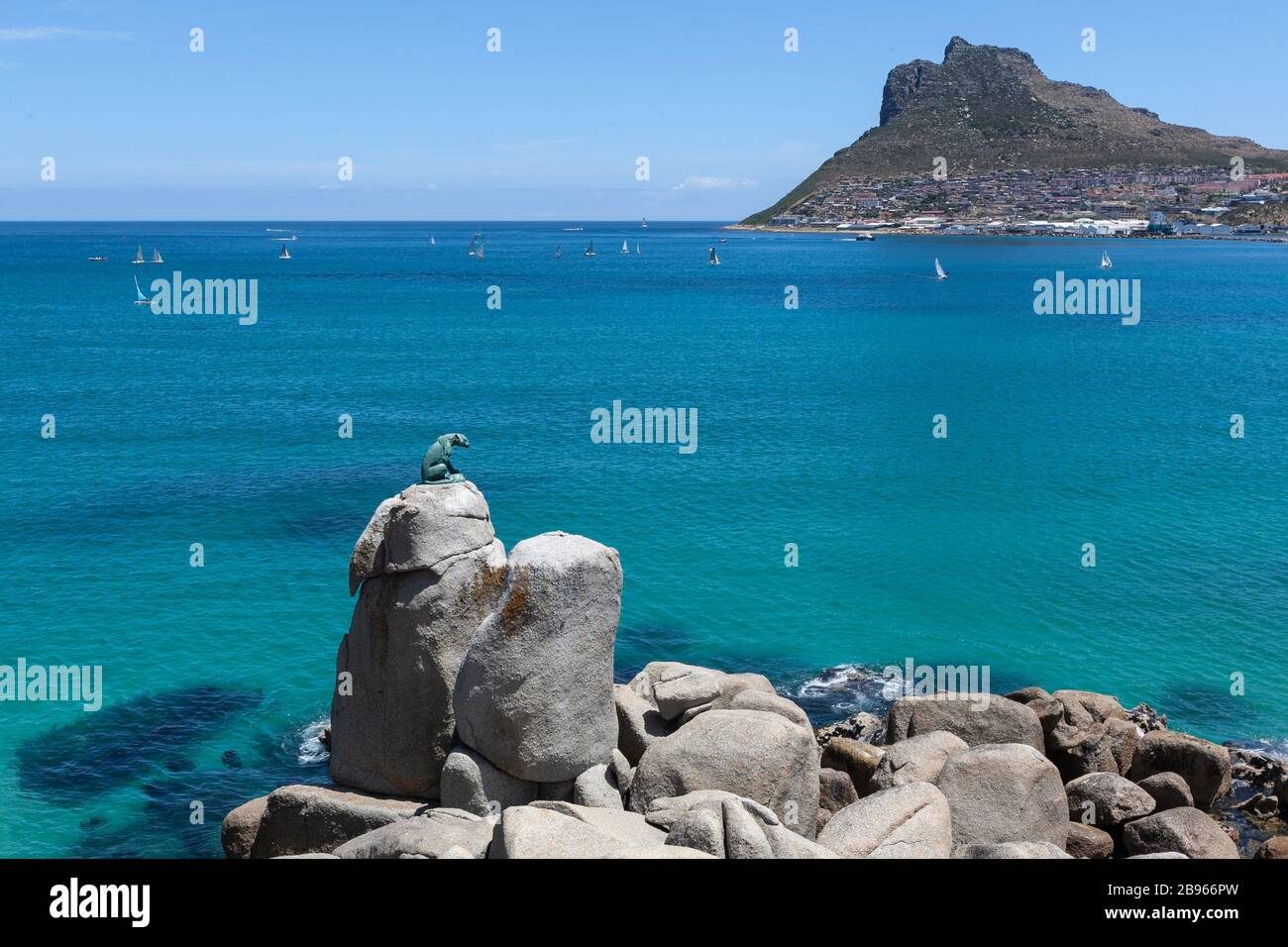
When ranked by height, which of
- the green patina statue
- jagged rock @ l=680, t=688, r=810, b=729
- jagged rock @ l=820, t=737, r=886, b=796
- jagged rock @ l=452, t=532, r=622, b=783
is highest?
the green patina statue

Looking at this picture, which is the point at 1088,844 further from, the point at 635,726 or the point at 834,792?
the point at 635,726

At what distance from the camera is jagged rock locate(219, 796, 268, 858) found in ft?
69.4

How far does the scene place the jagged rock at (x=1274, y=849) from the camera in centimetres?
2134

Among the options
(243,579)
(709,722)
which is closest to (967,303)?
(243,579)

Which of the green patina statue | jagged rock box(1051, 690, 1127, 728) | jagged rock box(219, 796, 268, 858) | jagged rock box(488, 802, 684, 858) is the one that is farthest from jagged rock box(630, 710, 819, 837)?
jagged rock box(1051, 690, 1127, 728)

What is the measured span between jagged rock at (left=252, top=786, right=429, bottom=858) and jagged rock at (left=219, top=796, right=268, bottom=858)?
27 centimetres

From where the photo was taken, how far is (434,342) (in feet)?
313

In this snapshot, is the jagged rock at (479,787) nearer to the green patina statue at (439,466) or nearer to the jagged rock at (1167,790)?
the green patina statue at (439,466)

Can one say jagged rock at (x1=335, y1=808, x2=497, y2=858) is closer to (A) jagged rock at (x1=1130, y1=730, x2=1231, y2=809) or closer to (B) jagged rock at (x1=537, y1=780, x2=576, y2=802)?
(B) jagged rock at (x1=537, y1=780, x2=576, y2=802)

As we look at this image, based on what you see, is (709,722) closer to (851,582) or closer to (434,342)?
(851,582)

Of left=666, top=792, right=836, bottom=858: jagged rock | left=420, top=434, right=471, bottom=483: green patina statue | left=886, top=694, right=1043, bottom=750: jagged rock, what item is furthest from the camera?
left=886, top=694, right=1043, bottom=750: jagged rock

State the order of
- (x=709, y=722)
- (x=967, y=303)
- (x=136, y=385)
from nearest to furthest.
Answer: (x=709, y=722) < (x=136, y=385) < (x=967, y=303)

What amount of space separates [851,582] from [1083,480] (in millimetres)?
18570

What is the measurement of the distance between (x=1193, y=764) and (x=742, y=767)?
11.7m
